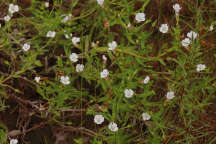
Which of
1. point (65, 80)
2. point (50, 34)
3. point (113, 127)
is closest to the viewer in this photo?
point (113, 127)

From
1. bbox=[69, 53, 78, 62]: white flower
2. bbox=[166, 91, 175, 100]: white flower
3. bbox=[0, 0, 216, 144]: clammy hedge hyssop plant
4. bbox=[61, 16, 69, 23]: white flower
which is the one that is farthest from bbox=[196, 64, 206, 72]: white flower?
bbox=[61, 16, 69, 23]: white flower

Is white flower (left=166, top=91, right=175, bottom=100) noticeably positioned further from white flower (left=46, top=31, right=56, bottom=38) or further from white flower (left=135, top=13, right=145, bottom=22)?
white flower (left=46, top=31, right=56, bottom=38)

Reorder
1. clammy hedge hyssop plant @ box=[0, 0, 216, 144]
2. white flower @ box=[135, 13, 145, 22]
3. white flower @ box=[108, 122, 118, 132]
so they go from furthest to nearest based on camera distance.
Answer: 1. white flower @ box=[135, 13, 145, 22]
2. clammy hedge hyssop plant @ box=[0, 0, 216, 144]
3. white flower @ box=[108, 122, 118, 132]

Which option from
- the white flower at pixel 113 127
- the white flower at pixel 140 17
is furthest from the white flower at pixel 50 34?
the white flower at pixel 113 127

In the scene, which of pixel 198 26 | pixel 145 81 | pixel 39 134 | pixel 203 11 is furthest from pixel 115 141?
pixel 203 11

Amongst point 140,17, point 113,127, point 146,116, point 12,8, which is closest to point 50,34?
point 12,8

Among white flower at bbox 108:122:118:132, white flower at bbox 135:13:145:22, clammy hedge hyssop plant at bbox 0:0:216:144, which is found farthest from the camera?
white flower at bbox 135:13:145:22

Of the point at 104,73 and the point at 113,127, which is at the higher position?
the point at 104,73

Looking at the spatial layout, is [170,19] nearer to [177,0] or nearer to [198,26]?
[177,0]

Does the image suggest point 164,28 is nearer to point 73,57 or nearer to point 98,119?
point 73,57
